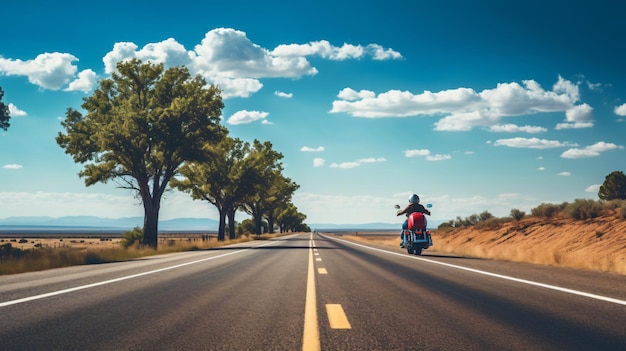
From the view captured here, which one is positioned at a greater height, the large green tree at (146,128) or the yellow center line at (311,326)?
the large green tree at (146,128)

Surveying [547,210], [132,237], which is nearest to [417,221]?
[547,210]

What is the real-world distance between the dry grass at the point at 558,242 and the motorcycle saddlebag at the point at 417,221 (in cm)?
320

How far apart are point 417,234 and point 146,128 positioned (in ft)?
62.2

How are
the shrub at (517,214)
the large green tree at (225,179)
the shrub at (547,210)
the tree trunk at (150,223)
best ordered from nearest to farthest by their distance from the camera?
the shrub at (547,210) < the tree trunk at (150,223) < the shrub at (517,214) < the large green tree at (225,179)

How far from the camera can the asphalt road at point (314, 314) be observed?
4719 mm

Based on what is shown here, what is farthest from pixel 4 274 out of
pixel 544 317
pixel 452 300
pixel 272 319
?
pixel 544 317

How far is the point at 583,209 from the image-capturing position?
26.4m

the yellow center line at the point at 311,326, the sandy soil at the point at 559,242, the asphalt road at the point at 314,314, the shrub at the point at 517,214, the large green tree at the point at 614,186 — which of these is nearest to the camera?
the yellow center line at the point at 311,326

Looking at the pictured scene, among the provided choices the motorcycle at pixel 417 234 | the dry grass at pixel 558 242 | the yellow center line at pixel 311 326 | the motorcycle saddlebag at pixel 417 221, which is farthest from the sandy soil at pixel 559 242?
the yellow center line at pixel 311 326

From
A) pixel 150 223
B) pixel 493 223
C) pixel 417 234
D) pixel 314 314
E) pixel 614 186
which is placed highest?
pixel 614 186

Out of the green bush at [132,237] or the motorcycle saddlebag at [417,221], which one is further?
the green bush at [132,237]

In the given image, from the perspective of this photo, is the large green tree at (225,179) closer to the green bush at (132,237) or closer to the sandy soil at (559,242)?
the green bush at (132,237)

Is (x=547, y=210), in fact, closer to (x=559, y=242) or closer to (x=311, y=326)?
(x=559, y=242)

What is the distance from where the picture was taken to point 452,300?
24.5ft
